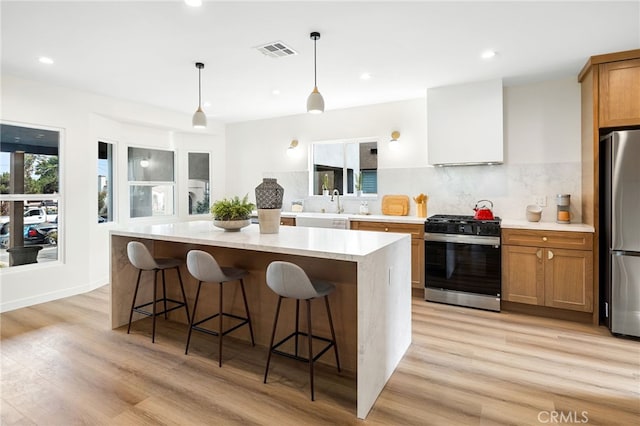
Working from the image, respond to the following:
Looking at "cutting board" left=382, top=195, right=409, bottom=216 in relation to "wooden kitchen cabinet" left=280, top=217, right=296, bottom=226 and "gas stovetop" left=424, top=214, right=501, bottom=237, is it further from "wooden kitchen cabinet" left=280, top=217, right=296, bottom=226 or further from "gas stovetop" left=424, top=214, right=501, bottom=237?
"wooden kitchen cabinet" left=280, top=217, right=296, bottom=226

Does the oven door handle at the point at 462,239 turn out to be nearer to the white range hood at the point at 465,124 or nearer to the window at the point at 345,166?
the white range hood at the point at 465,124

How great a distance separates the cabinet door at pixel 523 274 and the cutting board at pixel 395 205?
1.45 meters

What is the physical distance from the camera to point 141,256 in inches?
116

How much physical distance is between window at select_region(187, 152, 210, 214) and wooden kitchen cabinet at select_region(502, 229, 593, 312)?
4846mm

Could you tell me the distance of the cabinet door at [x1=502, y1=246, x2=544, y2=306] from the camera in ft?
11.5

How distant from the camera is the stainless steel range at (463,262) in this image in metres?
3.68

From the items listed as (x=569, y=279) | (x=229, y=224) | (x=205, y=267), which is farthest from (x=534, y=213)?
(x=205, y=267)

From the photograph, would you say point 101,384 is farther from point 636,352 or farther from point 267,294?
point 636,352

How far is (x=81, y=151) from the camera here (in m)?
4.39

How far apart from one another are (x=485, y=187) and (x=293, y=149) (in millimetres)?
2986

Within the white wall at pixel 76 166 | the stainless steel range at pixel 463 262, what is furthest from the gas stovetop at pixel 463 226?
the white wall at pixel 76 166

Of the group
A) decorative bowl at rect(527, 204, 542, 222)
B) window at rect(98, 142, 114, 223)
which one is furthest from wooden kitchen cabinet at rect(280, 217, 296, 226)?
decorative bowl at rect(527, 204, 542, 222)

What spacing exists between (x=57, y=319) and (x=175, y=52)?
2845 mm

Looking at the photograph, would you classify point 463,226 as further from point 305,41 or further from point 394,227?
point 305,41
